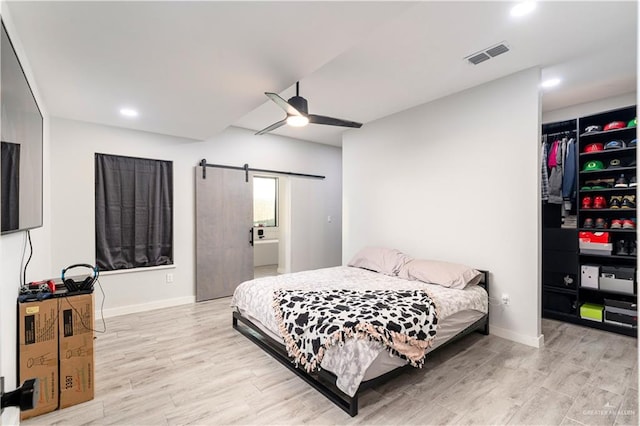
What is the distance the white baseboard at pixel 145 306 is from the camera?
159 inches


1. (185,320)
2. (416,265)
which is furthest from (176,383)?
(416,265)

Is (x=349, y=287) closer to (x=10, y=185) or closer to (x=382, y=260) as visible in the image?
(x=382, y=260)

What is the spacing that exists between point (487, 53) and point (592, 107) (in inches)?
88.8

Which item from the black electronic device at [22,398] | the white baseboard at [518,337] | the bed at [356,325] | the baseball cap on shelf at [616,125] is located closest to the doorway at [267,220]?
the bed at [356,325]

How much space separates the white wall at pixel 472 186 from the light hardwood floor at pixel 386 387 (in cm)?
59

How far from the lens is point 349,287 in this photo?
3.30 metres

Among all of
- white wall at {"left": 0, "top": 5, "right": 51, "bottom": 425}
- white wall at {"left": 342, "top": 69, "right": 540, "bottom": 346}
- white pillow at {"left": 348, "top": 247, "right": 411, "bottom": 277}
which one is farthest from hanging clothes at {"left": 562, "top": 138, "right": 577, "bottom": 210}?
white wall at {"left": 0, "top": 5, "right": 51, "bottom": 425}

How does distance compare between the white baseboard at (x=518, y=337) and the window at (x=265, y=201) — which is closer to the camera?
the white baseboard at (x=518, y=337)

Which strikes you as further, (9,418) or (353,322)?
(353,322)

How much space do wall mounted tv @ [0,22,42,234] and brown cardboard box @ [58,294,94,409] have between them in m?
0.63

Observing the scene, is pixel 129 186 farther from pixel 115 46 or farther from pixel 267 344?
pixel 267 344

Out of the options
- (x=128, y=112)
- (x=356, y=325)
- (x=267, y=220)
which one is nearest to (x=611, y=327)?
(x=356, y=325)

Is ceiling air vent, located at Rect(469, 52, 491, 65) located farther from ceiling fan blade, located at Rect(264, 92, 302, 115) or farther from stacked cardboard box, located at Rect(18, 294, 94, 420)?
stacked cardboard box, located at Rect(18, 294, 94, 420)

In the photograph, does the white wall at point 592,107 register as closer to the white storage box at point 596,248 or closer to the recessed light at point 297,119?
the white storage box at point 596,248
